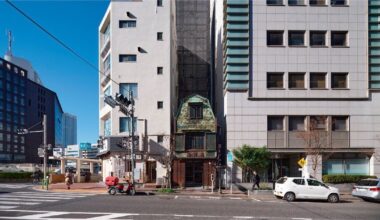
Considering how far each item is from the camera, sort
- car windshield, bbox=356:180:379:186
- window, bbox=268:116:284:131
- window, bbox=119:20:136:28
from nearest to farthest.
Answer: car windshield, bbox=356:180:379:186 → window, bbox=268:116:284:131 → window, bbox=119:20:136:28

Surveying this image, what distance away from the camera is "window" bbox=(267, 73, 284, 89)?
36.9 m

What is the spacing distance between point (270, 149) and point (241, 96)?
17.4ft

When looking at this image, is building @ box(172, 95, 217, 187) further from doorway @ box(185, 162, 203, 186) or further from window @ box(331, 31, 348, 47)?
window @ box(331, 31, 348, 47)

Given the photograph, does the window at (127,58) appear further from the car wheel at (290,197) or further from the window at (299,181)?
the car wheel at (290,197)

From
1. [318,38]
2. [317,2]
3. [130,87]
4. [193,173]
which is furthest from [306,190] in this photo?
[130,87]

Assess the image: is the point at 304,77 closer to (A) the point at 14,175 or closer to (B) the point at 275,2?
(B) the point at 275,2

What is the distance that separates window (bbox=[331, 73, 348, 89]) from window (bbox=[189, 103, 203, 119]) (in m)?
12.1

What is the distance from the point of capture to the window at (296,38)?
1455 inches

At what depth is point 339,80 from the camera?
3703 centimetres

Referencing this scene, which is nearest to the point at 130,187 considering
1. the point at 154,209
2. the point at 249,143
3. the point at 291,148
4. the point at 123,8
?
the point at 154,209

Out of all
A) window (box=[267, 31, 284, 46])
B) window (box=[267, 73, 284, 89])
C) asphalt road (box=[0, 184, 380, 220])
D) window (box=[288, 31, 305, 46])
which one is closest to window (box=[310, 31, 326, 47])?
window (box=[288, 31, 305, 46])

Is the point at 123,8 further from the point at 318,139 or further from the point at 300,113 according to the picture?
the point at 318,139

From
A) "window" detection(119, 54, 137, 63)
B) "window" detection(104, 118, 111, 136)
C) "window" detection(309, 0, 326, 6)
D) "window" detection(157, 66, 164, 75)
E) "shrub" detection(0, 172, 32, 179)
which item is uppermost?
"window" detection(309, 0, 326, 6)

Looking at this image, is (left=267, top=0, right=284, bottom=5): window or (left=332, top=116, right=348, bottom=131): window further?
(left=267, top=0, right=284, bottom=5): window
